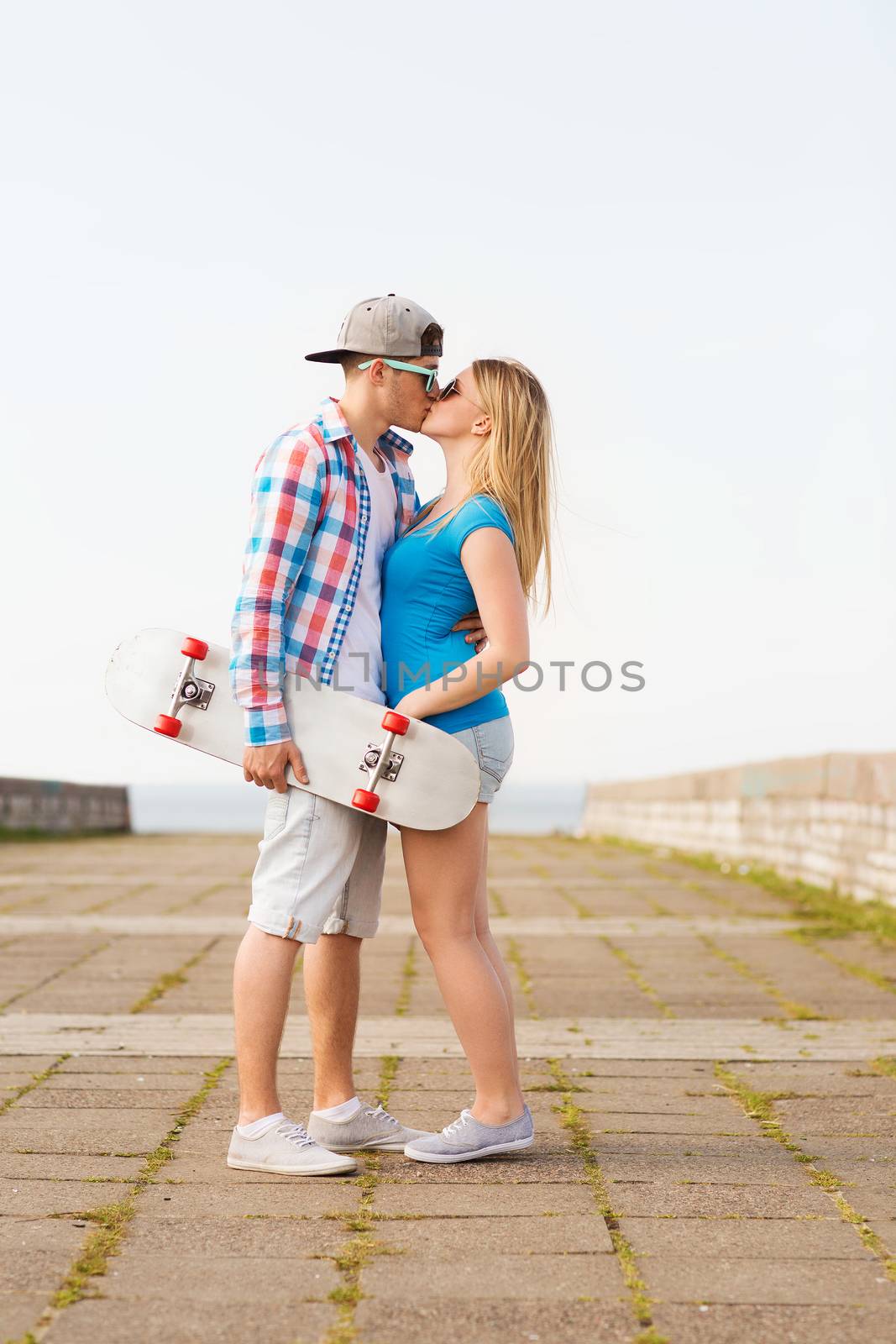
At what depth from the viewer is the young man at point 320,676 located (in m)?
3.11

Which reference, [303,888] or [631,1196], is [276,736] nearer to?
[303,888]

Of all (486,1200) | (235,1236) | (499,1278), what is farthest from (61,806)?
(499,1278)

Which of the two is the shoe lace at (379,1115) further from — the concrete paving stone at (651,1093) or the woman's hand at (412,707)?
the woman's hand at (412,707)

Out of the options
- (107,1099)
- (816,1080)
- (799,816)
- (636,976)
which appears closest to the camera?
(107,1099)

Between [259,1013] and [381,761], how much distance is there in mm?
594

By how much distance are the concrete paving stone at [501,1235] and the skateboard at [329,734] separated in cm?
80

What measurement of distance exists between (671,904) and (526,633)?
6000 millimetres

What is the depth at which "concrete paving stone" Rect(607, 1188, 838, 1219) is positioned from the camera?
111 inches

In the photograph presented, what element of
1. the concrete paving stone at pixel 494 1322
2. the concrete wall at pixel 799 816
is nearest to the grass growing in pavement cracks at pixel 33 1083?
the concrete paving stone at pixel 494 1322

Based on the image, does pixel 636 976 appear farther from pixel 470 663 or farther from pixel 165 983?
pixel 470 663

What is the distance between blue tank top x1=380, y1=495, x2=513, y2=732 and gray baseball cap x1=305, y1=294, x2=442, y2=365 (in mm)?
376

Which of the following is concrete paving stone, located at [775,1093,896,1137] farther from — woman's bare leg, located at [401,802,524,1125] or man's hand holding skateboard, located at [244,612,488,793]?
man's hand holding skateboard, located at [244,612,488,793]

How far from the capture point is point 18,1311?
2254mm

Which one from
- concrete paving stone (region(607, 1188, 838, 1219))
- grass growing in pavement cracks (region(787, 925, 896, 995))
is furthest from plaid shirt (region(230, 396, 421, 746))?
grass growing in pavement cracks (region(787, 925, 896, 995))
